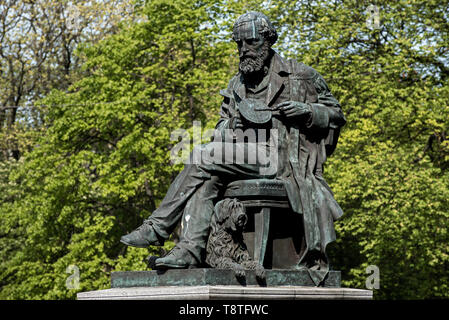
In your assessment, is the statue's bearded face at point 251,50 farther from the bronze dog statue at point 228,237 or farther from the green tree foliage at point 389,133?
the green tree foliage at point 389,133

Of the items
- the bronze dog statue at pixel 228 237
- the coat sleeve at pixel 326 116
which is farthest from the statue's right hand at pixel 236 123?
the bronze dog statue at pixel 228 237

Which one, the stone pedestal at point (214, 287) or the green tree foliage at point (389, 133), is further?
the green tree foliage at point (389, 133)

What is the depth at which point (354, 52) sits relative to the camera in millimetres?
21594

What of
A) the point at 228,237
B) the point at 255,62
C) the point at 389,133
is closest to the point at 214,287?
the point at 228,237

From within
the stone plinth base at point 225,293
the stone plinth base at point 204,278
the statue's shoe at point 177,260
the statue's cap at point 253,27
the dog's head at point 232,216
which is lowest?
the stone plinth base at point 225,293

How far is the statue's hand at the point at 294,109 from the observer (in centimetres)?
731

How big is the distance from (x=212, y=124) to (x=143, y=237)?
42.9ft

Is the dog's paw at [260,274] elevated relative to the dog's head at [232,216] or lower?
lower

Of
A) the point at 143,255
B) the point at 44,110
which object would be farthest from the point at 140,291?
the point at 44,110

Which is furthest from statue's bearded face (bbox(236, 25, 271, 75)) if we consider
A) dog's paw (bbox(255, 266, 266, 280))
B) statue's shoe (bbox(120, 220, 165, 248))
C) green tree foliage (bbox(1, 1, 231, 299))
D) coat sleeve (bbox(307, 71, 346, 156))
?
green tree foliage (bbox(1, 1, 231, 299))

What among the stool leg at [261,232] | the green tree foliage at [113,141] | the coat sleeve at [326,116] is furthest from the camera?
the green tree foliage at [113,141]

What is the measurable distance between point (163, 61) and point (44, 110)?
6350 millimetres

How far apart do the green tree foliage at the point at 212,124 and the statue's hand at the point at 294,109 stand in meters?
11.0

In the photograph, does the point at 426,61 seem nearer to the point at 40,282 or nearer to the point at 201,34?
the point at 201,34
